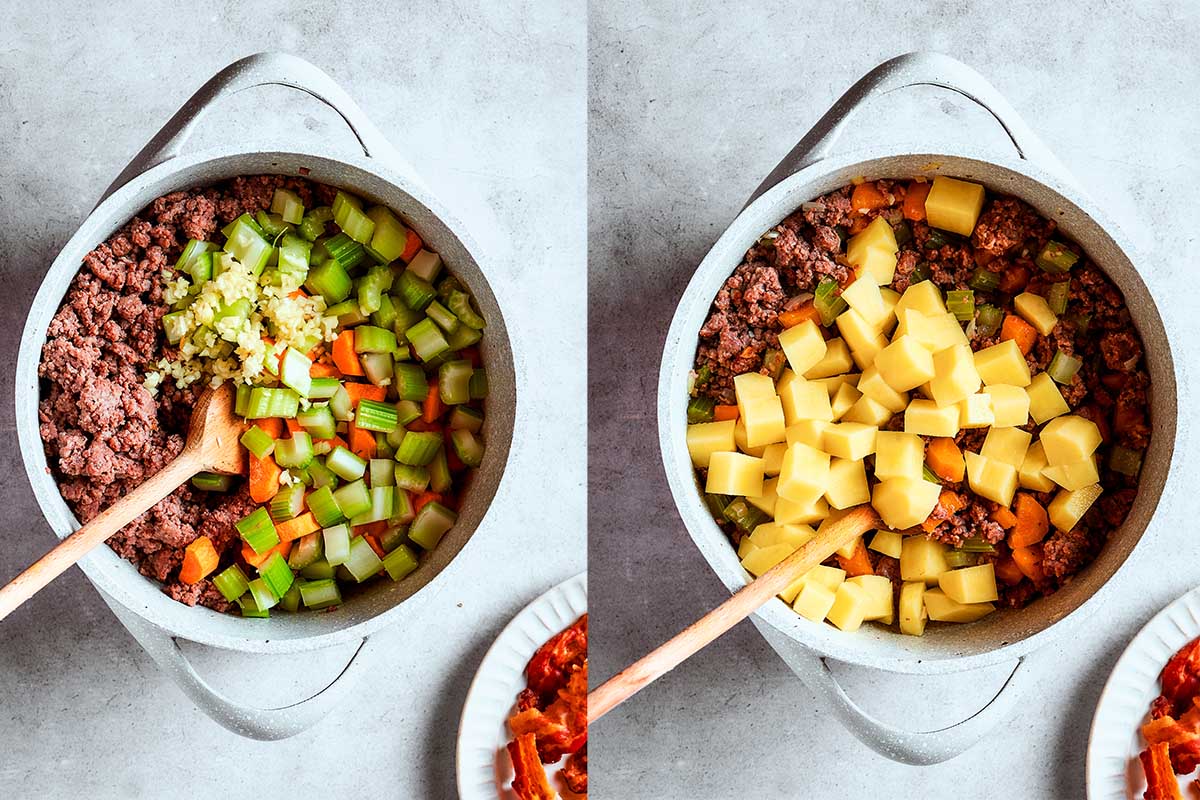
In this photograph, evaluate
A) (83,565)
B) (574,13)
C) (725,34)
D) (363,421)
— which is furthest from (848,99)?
(83,565)

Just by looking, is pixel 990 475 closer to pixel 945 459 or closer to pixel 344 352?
pixel 945 459

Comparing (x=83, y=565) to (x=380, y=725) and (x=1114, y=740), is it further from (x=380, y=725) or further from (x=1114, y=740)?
(x=1114, y=740)

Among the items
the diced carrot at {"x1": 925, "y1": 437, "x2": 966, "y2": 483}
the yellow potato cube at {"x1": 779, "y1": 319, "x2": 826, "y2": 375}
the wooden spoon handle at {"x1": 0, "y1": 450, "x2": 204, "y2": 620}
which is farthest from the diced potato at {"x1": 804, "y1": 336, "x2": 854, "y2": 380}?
the wooden spoon handle at {"x1": 0, "y1": 450, "x2": 204, "y2": 620}

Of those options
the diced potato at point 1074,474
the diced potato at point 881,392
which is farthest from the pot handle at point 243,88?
the diced potato at point 1074,474

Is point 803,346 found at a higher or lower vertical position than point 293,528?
lower

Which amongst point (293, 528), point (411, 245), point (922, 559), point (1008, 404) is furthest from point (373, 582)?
→ point (1008, 404)

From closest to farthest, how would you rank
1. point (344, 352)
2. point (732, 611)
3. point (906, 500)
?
point (732, 611)
point (906, 500)
point (344, 352)
